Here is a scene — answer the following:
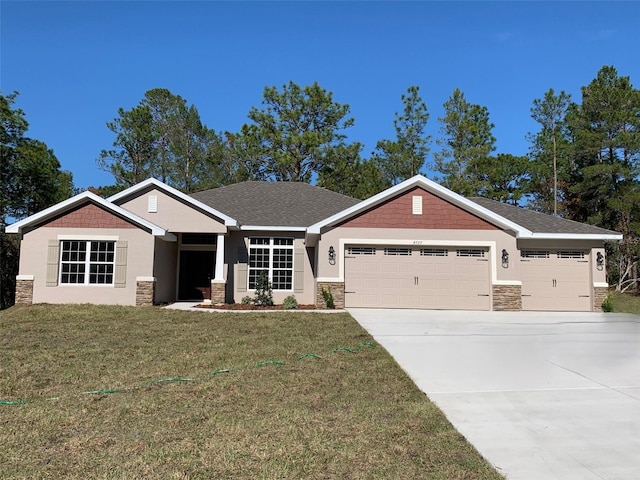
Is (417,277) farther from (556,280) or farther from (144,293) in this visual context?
(144,293)

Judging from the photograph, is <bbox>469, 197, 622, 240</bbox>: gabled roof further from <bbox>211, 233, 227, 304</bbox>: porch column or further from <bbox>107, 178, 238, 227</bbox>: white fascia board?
<bbox>211, 233, 227, 304</bbox>: porch column

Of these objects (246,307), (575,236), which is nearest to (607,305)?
(575,236)

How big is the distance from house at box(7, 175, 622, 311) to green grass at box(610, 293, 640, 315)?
633 cm

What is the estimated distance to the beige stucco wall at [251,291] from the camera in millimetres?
17297

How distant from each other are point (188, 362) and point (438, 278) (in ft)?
34.7

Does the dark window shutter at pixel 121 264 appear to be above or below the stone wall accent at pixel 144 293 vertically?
above

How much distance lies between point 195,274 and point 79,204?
496cm

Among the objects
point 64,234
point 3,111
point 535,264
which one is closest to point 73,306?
point 64,234

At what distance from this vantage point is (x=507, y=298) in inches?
617

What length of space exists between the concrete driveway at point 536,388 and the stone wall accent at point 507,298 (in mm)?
3613

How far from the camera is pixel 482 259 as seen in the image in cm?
1606

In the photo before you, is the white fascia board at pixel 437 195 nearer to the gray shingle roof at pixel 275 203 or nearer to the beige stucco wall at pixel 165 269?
the gray shingle roof at pixel 275 203

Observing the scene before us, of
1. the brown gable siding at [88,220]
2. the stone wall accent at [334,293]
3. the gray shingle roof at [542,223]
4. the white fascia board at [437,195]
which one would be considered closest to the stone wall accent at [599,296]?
the gray shingle roof at [542,223]

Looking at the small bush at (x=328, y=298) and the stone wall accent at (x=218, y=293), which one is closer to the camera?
the small bush at (x=328, y=298)
